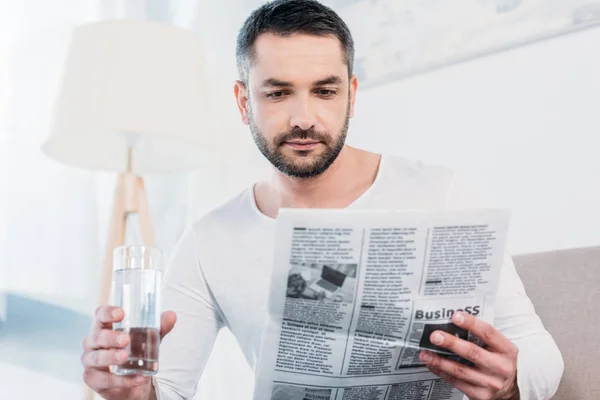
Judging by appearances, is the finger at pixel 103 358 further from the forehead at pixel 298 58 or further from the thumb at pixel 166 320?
the forehead at pixel 298 58

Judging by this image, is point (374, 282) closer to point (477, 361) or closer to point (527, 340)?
point (477, 361)

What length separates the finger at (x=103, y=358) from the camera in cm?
86

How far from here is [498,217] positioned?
0.86 meters

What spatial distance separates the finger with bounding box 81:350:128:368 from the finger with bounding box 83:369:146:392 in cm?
3

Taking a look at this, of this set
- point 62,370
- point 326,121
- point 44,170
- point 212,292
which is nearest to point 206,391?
point 62,370

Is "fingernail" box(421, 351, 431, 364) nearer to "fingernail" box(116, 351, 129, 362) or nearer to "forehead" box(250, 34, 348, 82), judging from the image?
"fingernail" box(116, 351, 129, 362)

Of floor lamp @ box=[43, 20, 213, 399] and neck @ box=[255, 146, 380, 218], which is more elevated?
floor lamp @ box=[43, 20, 213, 399]

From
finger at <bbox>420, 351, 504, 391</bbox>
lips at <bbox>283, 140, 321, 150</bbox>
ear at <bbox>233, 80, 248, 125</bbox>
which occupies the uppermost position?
ear at <bbox>233, 80, 248, 125</bbox>

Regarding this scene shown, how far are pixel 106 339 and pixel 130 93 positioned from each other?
1.02 metres

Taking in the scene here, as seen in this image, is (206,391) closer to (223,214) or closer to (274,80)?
(223,214)

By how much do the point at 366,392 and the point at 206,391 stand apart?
134cm

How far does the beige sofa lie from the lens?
3.63 ft

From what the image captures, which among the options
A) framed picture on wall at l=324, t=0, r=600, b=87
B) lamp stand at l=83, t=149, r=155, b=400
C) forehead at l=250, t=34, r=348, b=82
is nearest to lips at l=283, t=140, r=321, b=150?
forehead at l=250, t=34, r=348, b=82

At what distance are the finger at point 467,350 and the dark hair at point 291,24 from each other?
0.60m
